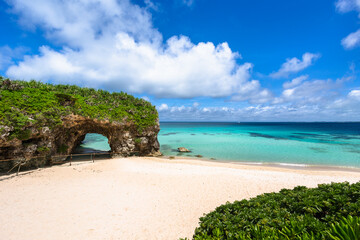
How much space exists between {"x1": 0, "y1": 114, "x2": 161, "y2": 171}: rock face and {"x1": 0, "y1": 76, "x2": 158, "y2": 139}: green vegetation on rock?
602 millimetres

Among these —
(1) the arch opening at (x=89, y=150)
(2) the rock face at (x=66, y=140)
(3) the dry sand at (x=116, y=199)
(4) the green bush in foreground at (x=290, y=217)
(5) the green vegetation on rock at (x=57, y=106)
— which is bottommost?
(3) the dry sand at (x=116, y=199)

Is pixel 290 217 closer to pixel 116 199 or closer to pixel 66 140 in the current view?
pixel 116 199

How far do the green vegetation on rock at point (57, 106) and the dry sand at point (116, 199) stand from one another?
512cm

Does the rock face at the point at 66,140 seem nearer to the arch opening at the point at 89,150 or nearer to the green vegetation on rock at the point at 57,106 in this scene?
the green vegetation on rock at the point at 57,106

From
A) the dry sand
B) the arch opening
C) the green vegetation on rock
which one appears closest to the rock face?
the green vegetation on rock

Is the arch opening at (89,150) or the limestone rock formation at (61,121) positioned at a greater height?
the limestone rock formation at (61,121)

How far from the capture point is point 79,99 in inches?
727

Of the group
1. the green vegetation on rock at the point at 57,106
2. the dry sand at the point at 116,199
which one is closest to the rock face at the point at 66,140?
the green vegetation on rock at the point at 57,106

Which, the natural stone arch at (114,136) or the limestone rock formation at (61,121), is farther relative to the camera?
the natural stone arch at (114,136)

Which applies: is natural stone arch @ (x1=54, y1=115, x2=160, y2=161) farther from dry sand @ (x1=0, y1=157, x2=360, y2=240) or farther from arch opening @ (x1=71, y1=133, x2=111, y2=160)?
dry sand @ (x1=0, y1=157, x2=360, y2=240)

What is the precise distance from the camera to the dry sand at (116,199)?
6954 millimetres

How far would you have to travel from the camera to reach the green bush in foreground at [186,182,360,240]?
10.5 ft

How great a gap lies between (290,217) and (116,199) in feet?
31.6

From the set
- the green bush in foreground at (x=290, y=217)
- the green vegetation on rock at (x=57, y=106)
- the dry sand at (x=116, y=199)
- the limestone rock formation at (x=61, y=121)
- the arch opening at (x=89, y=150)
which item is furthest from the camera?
the arch opening at (x=89, y=150)
